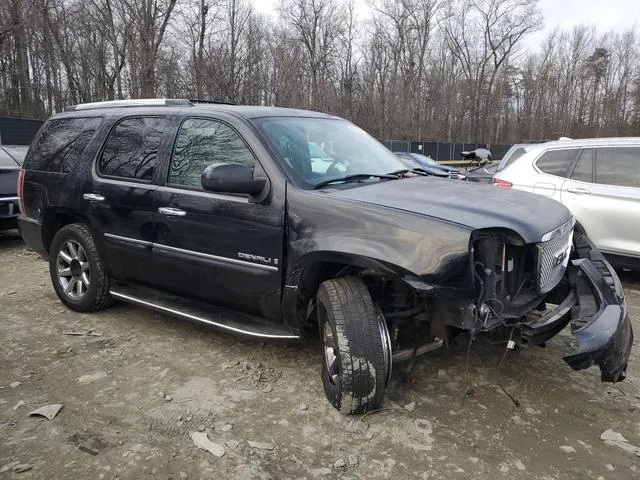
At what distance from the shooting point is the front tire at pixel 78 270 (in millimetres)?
4605

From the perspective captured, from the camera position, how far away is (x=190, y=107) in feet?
13.4

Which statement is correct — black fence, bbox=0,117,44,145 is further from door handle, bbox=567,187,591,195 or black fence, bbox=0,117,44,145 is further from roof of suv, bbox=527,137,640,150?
door handle, bbox=567,187,591,195

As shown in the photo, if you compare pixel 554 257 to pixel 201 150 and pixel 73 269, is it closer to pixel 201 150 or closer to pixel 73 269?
pixel 201 150

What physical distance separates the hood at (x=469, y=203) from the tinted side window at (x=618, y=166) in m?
2.99

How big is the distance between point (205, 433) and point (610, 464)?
2.18m

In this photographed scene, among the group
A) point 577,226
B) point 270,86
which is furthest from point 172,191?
point 270,86

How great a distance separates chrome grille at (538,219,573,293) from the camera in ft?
10.0

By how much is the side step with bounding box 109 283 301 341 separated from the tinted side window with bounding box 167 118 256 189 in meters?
0.92

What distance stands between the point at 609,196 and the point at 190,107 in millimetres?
4779

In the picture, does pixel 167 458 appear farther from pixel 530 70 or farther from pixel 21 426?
pixel 530 70

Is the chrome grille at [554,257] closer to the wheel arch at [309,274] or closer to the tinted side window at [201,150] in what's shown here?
the wheel arch at [309,274]

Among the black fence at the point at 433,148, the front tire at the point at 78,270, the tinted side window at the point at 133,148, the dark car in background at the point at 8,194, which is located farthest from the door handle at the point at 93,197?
the black fence at the point at 433,148

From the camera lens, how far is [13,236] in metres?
8.70

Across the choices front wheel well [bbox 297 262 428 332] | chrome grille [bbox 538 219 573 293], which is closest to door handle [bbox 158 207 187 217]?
front wheel well [bbox 297 262 428 332]
